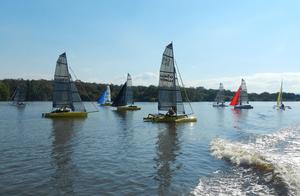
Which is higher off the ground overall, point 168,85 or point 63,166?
point 168,85

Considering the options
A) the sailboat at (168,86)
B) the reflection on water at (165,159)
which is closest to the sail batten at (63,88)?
the sailboat at (168,86)

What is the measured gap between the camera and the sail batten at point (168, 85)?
42812 mm

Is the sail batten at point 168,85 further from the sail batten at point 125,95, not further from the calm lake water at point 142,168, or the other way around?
the sail batten at point 125,95

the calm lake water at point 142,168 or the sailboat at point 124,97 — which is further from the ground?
the sailboat at point 124,97

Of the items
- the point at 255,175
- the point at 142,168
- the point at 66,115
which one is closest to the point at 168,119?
the point at 66,115

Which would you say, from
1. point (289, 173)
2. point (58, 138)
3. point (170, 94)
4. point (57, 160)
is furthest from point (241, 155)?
point (170, 94)

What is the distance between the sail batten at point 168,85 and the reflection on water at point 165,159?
15360mm

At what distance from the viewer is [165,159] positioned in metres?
17.8

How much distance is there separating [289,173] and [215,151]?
20.3 ft

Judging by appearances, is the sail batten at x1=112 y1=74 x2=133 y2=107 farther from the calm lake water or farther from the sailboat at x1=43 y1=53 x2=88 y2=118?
the calm lake water

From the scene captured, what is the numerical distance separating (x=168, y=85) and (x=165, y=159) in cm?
2573

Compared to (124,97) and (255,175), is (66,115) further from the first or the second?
(255,175)

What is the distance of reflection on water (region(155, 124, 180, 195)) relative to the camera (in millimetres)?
12984

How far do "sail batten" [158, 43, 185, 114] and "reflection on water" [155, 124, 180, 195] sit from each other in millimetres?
15360
